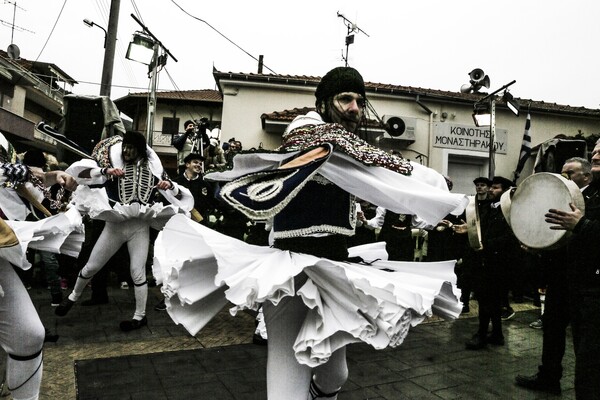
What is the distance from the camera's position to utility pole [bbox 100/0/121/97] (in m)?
12.1

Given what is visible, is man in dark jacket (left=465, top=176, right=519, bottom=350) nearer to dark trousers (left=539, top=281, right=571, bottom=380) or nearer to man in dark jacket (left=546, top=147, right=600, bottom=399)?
dark trousers (left=539, top=281, right=571, bottom=380)

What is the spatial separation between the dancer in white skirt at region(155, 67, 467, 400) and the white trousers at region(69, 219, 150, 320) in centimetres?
307

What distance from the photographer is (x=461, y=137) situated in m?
17.8

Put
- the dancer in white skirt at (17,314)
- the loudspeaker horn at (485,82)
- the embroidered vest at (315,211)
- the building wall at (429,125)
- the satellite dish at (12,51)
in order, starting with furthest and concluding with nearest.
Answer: the satellite dish at (12,51) → the building wall at (429,125) → the loudspeaker horn at (485,82) → the dancer in white skirt at (17,314) → the embroidered vest at (315,211)

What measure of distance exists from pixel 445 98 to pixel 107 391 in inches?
654

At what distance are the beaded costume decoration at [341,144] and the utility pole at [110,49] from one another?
11.3 m

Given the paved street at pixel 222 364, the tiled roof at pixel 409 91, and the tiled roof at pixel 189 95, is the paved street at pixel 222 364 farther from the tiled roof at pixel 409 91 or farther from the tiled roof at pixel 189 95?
the tiled roof at pixel 189 95

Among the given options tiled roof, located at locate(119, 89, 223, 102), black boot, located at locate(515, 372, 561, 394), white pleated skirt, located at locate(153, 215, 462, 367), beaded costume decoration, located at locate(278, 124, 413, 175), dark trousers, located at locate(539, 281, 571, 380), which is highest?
tiled roof, located at locate(119, 89, 223, 102)

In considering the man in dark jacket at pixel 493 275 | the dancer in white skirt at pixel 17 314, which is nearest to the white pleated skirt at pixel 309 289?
the dancer in white skirt at pixel 17 314

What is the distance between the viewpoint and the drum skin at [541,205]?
3.50m

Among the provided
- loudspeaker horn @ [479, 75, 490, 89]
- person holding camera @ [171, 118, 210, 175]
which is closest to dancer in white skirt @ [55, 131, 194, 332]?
person holding camera @ [171, 118, 210, 175]

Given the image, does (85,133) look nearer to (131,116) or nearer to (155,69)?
(155,69)

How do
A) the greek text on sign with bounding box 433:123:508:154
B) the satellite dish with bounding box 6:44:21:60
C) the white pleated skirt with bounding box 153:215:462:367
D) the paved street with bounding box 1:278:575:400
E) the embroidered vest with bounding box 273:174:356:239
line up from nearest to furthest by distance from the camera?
1. the white pleated skirt with bounding box 153:215:462:367
2. the embroidered vest with bounding box 273:174:356:239
3. the paved street with bounding box 1:278:575:400
4. the greek text on sign with bounding box 433:123:508:154
5. the satellite dish with bounding box 6:44:21:60

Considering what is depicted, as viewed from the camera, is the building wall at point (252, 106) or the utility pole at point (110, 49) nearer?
the utility pole at point (110, 49)
